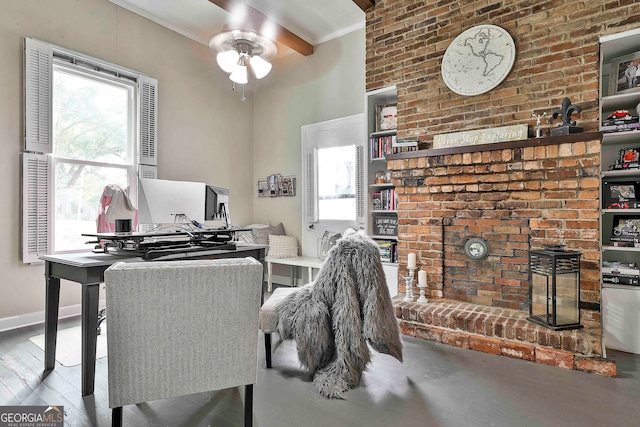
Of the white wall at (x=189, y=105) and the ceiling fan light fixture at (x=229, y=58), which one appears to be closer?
the white wall at (x=189, y=105)

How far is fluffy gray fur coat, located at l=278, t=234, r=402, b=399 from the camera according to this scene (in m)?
2.14

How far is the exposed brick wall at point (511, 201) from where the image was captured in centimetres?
265

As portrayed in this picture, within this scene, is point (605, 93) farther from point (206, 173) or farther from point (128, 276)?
point (206, 173)

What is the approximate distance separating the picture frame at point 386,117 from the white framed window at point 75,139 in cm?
260

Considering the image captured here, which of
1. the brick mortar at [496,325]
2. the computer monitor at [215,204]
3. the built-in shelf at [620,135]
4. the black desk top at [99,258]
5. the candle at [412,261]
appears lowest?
the brick mortar at [496,325]

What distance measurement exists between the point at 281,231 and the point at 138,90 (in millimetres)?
2476

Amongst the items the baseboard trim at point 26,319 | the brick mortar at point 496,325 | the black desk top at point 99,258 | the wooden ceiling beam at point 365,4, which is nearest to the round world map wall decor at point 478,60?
the wooden ceiling beam at point 365,4

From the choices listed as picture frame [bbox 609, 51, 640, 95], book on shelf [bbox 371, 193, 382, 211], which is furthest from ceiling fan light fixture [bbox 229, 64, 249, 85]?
picture frame [bbox 609, 51, 640, 95]

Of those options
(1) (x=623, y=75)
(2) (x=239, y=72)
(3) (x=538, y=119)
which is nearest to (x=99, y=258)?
(2) (x=239, y=72)

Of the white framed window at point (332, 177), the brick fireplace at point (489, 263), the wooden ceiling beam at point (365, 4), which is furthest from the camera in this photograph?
the white framed window at point (332, 177)

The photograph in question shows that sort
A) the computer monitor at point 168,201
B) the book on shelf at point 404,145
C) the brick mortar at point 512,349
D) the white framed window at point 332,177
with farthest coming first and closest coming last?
the white framed window at point 332,177
the book on shelf at point 404,145
the computer monitor at point 168,201
the brick mortar at point 512,349

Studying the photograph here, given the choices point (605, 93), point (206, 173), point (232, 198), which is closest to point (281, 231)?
point (232, 198)

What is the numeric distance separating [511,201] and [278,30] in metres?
3.22

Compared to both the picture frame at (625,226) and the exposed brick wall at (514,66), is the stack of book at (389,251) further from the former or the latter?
the picture frame at (625,226)
